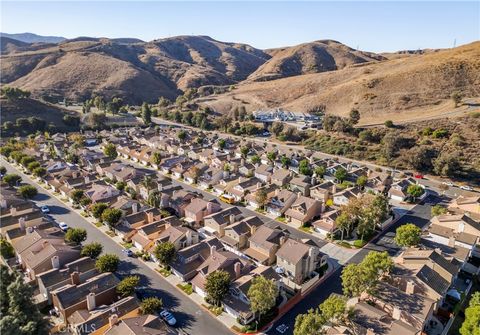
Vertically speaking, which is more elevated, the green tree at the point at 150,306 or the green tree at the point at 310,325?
the green tree at the point at 310,325

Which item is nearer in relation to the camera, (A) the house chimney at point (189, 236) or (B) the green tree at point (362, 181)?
(A) the house chimney at point (189, 236)

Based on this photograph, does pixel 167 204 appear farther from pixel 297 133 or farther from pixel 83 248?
pixel 297 133

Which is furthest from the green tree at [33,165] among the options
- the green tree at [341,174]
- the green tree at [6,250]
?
the green tree at [341,174]

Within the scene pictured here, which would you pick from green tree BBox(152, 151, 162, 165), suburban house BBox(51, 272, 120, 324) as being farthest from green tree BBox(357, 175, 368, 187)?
suburban house BBox(51, 272, 120, 324)

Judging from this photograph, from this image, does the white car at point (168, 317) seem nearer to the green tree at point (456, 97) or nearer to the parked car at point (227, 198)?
the parked car at point (227, 198)

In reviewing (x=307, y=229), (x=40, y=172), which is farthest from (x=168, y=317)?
(x=40, y=172)

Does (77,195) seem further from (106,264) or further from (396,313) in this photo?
(396,313)

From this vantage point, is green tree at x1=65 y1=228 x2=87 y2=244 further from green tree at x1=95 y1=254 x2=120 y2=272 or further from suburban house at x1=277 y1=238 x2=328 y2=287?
suburban house at x1=277 y1=238 x2=328 y2=287
